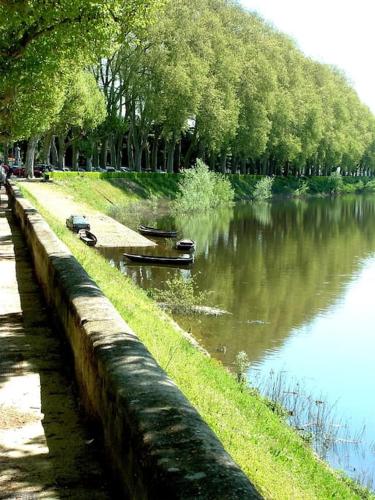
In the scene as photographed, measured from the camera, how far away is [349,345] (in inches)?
868

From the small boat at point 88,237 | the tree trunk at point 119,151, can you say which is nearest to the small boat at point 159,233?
the small boat at point 88,237

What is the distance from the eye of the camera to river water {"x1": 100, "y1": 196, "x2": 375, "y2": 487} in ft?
54.2

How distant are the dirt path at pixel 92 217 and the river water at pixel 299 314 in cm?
217

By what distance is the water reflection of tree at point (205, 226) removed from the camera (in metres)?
46.2

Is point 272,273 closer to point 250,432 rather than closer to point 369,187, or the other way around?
point 250,432

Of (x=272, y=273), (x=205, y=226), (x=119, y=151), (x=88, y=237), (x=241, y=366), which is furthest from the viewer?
(x=119, y=151)

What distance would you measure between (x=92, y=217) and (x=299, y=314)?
26621mm

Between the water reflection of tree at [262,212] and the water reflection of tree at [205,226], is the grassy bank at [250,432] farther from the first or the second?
the water reflection of tree at [262,212]

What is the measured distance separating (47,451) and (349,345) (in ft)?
56.2

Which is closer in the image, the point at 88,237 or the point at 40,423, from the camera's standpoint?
the point at 40,423

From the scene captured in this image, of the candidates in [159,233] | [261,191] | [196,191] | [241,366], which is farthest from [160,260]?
[261,191]

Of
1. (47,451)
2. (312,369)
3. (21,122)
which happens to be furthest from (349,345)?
(21,122)

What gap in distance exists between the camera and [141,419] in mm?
4863

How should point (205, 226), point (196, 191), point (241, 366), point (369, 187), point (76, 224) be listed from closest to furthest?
point (241, 366)
point (76, 224)
point (205, 226)
point (196, 191)
point (369, 187)
